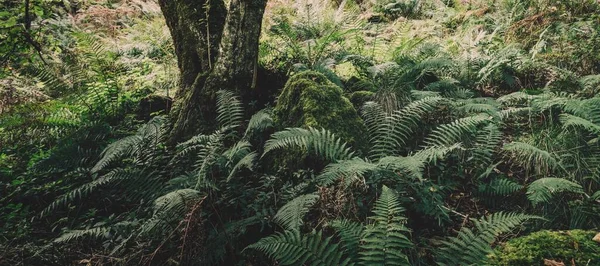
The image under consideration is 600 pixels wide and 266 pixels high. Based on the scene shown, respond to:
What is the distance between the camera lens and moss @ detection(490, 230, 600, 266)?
1559 mm

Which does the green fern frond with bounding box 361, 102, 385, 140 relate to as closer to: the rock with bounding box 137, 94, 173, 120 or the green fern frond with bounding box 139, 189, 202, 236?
the green fern frond with bounding box 139, 189, 202, 236

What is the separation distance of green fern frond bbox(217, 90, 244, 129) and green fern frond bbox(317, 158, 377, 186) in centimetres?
131

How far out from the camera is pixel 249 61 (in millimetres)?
3912

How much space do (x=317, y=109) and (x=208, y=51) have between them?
1.52 meters

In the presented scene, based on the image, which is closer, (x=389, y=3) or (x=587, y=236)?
(x=587, y=236)

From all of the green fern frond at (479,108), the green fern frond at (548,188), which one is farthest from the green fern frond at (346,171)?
the green fern frond at (479,108)

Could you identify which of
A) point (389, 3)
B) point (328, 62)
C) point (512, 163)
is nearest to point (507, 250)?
point (512, 163)

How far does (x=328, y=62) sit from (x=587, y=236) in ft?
11.1

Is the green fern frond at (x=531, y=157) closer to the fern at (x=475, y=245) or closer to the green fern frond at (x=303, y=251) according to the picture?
the fern at (x=475, y=245)

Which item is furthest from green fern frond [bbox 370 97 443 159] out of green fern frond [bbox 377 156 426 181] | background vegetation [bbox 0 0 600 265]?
green fern frond [bbox 377 156 426 181]

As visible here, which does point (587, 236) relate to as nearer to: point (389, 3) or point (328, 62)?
point (328, 62)

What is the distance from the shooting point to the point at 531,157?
10.3 feet

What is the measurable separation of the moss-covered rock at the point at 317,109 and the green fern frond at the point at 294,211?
914mm

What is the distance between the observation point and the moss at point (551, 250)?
1.56 meters
